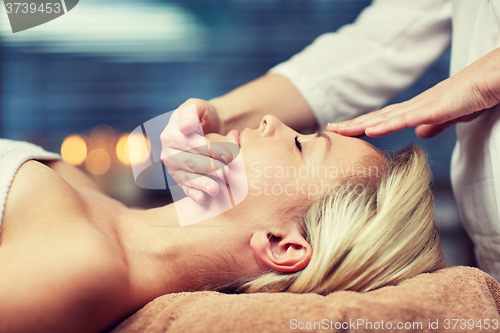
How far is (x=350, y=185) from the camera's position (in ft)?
2.23

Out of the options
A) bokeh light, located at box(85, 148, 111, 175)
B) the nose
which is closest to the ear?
the nose

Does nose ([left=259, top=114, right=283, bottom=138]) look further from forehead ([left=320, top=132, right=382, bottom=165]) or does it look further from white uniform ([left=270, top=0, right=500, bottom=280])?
white uniform ([left=270, top=0, right=500, bottom=280])

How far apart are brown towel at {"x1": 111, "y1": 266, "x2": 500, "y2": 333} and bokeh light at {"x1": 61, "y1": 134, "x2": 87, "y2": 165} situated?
1468 mm

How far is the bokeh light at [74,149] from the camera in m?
1.75

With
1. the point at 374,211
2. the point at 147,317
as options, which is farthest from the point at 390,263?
the point at 147,317

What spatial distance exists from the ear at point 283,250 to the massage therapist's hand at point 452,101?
0.96 feet

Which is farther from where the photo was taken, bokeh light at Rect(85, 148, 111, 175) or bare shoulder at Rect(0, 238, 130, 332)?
bokeh light at Rect(85, 148, 111, 175)

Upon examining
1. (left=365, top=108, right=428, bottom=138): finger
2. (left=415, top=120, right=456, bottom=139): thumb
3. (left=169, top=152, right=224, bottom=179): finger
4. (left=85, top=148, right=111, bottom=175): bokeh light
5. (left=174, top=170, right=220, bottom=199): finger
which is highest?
(left=365, top=108, right=428, bottom=138): finger

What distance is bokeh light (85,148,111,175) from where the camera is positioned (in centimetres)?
168

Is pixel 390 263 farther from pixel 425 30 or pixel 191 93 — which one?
pixel 191 93

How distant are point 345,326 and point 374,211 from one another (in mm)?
266

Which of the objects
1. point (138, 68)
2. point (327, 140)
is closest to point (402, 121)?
point (327, 140)

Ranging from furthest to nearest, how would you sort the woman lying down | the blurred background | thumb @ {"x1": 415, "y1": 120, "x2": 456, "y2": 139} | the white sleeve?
the blurred background < the white sleeve < thumb @ {"x1": 415, "y1": 120, "x2": 456, "y2": 139} < the woman lying down

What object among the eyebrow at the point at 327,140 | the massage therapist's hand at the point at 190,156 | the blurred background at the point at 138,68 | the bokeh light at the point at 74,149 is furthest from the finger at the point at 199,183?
the bokeh light at the point at 74,149
